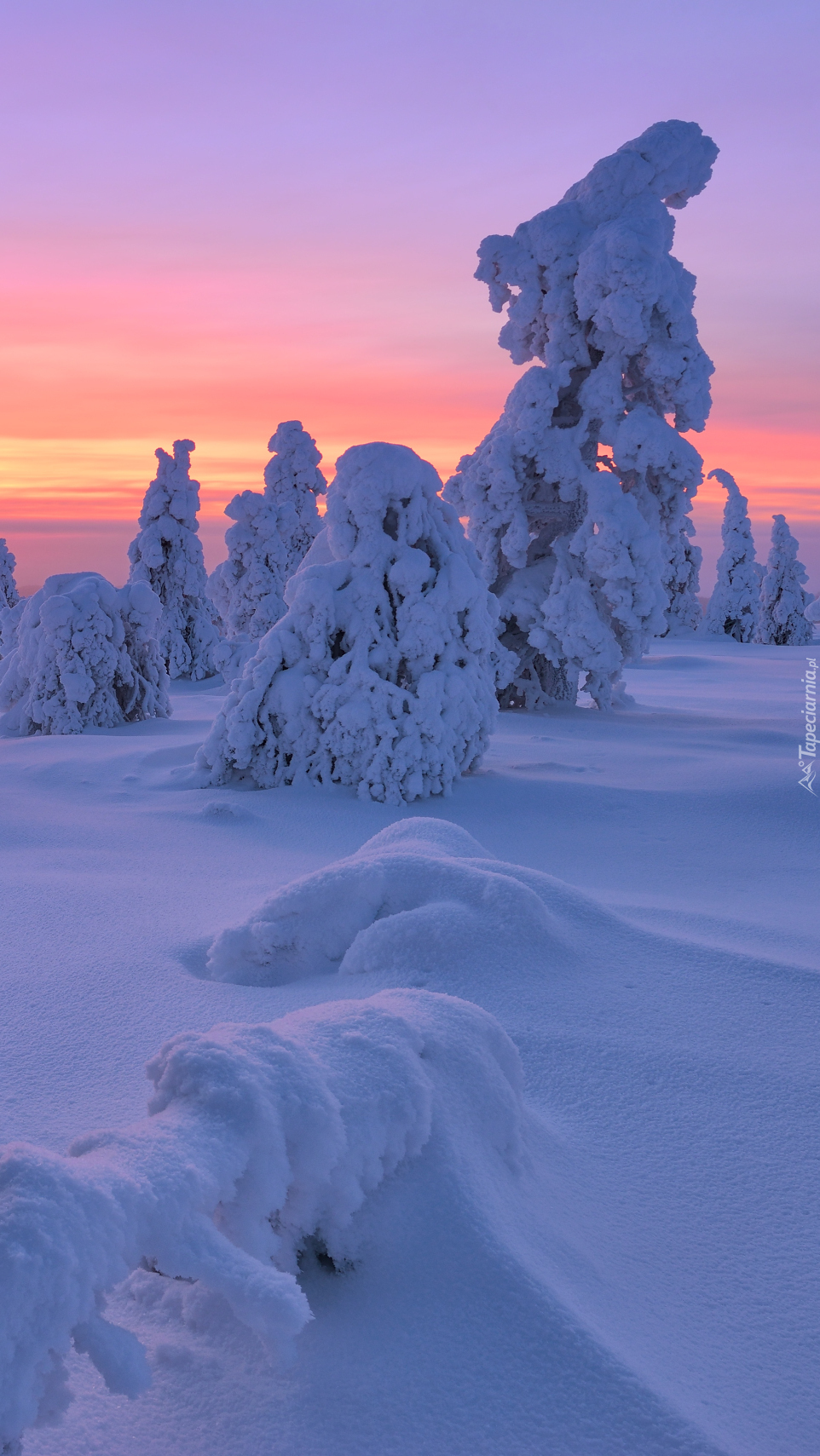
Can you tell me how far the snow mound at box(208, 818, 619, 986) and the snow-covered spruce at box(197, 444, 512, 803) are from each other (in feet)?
11.2

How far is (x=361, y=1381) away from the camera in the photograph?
1514 millimetres

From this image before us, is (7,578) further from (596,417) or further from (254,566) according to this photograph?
(596,417)

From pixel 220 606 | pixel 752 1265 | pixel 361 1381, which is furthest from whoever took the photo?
pixel 220 606

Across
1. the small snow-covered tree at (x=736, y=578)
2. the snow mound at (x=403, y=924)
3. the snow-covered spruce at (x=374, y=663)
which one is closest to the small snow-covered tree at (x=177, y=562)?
the snow-covered spruce at (x=374, y=663)

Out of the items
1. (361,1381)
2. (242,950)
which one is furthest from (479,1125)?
(242,950)

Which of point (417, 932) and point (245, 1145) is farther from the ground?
point (245, 1145)

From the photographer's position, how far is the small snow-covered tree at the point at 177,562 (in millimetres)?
20172

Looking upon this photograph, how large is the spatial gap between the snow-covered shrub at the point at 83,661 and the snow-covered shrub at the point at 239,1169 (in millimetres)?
9651

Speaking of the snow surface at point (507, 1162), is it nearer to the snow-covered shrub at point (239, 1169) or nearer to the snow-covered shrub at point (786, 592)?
the snow-covered shrub at point (239, 1169)

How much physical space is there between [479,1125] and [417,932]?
1.33 m

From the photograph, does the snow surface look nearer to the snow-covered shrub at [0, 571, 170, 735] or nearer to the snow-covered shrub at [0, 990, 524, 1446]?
the snow-covered shrub at [0, 990, 524, 1446]

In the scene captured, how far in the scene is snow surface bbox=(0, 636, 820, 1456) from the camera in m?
1.49

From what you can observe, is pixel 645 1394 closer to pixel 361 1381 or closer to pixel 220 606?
pixel 361 1381

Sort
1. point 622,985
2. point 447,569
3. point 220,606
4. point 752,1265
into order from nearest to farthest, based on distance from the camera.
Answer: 1. point 752,1265
2. point 622,985
3. point 447,569
4. point 220,606
